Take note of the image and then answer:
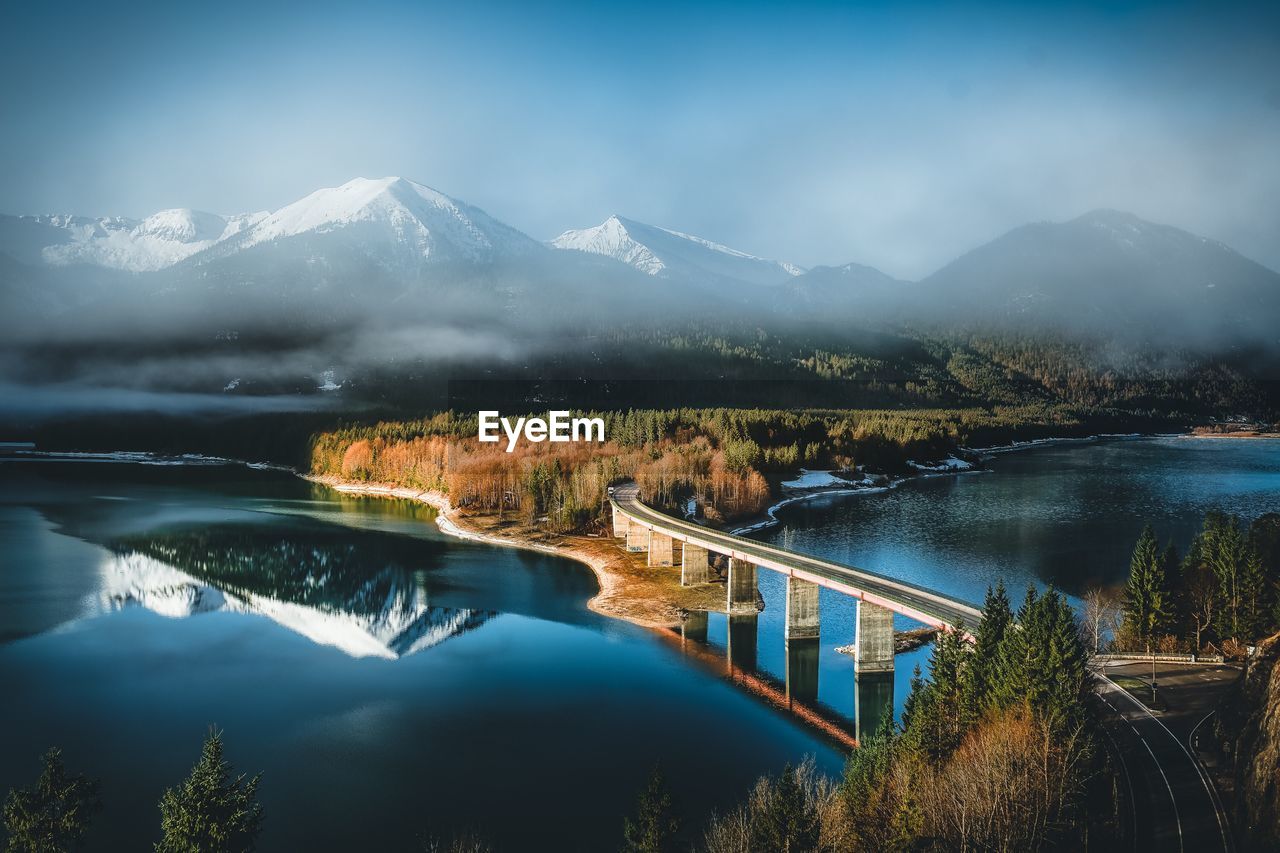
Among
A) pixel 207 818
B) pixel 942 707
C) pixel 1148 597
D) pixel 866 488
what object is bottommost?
pixel 866 488

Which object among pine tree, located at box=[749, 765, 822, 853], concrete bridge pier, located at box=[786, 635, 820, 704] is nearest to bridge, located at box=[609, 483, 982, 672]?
concrete bridge pier, located at box=[786, 635, 820, 704]

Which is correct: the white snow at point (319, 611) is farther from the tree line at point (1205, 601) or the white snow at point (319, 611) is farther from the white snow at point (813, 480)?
the white snow at point (813, 480)

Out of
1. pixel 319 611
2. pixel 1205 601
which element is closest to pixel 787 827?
pixel 1205 601

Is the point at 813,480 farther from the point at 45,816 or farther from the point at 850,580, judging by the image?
the point at 45,816

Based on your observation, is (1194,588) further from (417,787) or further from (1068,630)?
(417,787)

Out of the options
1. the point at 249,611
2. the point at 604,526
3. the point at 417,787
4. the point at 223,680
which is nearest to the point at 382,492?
the point at 604,526

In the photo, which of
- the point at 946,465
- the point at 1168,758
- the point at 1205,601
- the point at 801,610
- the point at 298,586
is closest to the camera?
the point at 1168,758

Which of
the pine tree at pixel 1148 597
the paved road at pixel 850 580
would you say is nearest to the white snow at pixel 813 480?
the paved road at pixel 850 580
